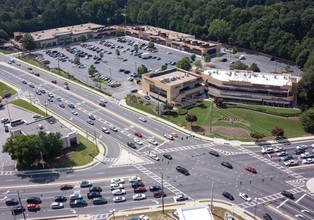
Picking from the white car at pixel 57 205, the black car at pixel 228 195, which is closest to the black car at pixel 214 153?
the black car at pixel 228 195

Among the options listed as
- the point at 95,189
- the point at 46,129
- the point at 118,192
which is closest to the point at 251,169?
the point at 118,192

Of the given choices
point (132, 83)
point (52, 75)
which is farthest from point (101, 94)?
point (52, 75)

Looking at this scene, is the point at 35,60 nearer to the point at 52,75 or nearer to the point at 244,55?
the point at 52,75

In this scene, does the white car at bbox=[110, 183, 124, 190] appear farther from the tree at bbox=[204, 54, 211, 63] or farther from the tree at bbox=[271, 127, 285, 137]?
the tree at bbox=[204, 54, 211, 63]

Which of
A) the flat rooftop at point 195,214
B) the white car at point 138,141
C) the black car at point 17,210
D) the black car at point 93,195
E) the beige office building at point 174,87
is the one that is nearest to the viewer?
the flat rooftop at point 195,214

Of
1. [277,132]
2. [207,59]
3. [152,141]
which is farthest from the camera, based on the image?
[207,59]

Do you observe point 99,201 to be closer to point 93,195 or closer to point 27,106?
point 93,195

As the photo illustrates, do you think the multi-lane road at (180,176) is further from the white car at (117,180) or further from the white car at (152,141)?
the white car at (117,180)

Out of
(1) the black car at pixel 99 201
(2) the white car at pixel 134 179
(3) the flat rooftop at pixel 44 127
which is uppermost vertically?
(3) the flat rooftop at pixel 44 127
